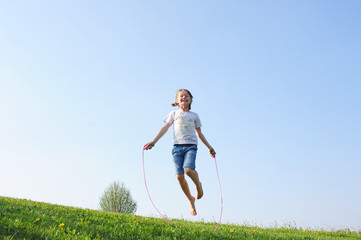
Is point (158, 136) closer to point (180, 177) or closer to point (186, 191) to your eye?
point (180, 177)

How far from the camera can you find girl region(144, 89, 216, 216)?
264 inches

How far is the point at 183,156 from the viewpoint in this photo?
22.6 ft

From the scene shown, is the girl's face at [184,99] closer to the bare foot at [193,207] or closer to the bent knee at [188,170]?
the bent knee at [188,170]

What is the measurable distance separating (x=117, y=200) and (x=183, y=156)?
82.7 feet

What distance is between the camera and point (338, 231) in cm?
1078

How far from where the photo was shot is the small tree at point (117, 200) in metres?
30.0

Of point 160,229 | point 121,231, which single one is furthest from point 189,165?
point 121,231

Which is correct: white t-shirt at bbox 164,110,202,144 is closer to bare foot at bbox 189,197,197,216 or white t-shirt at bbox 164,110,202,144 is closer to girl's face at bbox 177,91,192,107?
girl's face at bbox 177,91,192,107

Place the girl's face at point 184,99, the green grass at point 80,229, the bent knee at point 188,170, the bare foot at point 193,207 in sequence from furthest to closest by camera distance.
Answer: the girl's face at point 184,99 < the bare foot at point 193,207 < the bent knee at point 188,170 < the green grass at point 80,229

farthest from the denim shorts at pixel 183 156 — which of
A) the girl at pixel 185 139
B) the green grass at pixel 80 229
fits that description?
the green grass at pixel 80 229

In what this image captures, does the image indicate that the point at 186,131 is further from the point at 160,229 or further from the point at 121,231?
the point at 121,231

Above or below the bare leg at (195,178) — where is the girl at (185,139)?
above

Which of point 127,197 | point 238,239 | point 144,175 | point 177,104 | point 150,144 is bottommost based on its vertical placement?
point 238,239

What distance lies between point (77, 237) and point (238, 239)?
290cm
